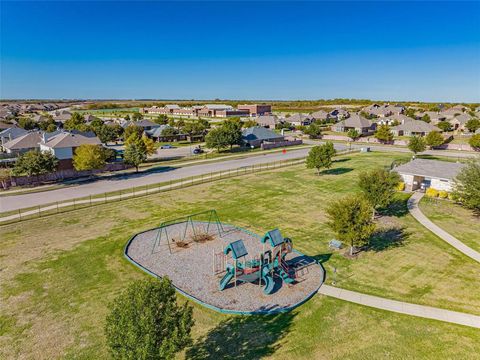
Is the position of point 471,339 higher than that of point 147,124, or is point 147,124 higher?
point 147,124

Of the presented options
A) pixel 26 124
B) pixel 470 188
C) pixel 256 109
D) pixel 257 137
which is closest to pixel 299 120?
pixel 257 137

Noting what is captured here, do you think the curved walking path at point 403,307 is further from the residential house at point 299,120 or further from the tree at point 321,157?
the residential house at point 299,120

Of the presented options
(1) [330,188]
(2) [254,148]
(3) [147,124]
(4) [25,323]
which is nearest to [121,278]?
(4) [25,323]

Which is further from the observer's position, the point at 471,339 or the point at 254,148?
the point at 254,148

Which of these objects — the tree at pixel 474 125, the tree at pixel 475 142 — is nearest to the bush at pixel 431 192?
the tree at pixel 475 142

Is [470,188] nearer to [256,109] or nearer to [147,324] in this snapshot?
[147,324]

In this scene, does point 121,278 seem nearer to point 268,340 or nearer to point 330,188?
point 268,340

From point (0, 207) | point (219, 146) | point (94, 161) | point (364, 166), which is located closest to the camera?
point (0, 207)
